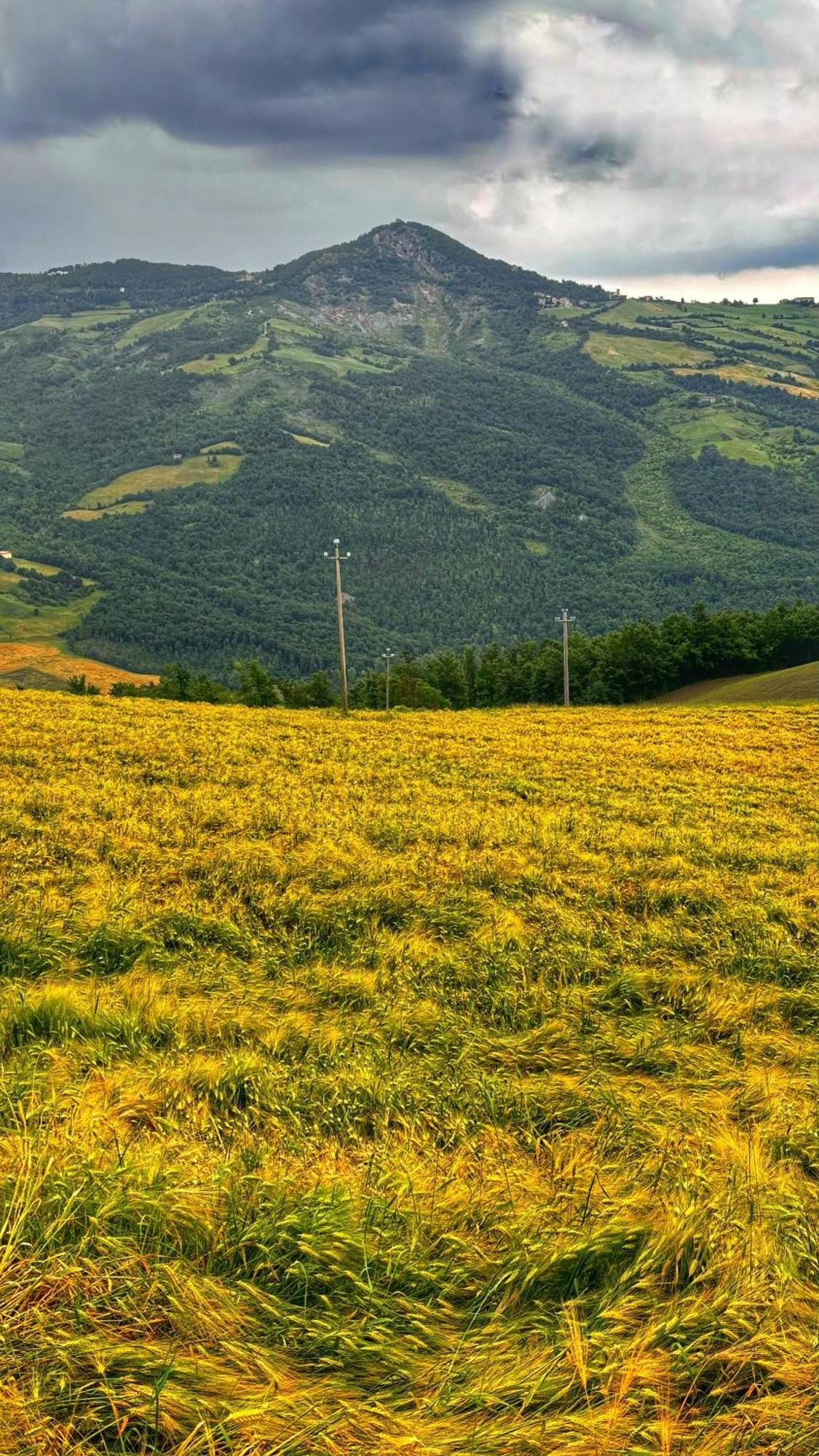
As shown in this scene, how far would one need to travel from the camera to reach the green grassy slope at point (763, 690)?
5559cm

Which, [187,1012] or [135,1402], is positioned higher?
[135,1402]

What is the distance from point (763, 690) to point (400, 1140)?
62.9 meters

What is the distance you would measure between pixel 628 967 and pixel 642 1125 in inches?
113

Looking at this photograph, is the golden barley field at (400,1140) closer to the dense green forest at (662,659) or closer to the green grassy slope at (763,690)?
the green grassy slope at (763,690)

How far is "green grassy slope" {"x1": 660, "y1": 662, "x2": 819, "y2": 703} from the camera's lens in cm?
5559

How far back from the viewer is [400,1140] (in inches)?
186

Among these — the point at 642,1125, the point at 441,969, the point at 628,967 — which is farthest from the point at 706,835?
the point at 642,1125

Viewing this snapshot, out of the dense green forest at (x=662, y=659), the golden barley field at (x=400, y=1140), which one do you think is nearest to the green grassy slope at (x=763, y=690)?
the dense green forest at (x=662, y=659)

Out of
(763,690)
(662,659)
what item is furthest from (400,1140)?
(662,659)

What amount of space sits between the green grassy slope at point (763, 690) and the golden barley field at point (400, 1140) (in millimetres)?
48635

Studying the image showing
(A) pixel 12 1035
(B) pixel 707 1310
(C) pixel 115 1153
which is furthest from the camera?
(A) pixel 12 1035

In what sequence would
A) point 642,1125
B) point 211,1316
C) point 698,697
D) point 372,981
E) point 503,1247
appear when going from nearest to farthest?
point 211,1316
point 503,1247
point 642,1125
point 372,981
point 698,697

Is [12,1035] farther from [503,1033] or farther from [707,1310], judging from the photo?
[707,1310]

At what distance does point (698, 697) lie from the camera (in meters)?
69.6
